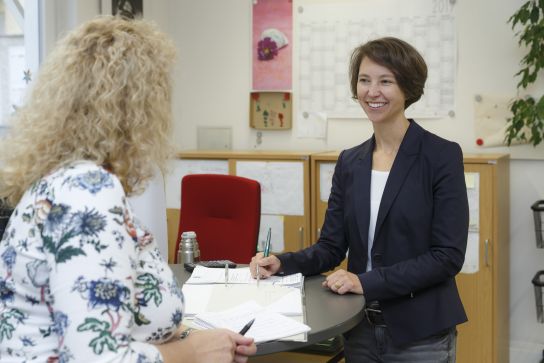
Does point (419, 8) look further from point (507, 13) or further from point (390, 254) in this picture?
point (390, 254)

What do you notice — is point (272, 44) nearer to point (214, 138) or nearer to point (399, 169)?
point (214, 138)

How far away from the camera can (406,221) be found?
77.8 inches

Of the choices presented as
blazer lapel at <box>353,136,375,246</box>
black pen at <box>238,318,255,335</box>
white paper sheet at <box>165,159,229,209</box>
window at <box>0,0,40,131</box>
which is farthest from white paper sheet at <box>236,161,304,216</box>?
black pen at <box>238,318,255,335</box>

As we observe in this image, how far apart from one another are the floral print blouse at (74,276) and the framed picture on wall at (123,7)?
109 inches

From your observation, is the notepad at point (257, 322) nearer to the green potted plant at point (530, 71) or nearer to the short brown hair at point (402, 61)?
the short brown hair at point (402, 61)

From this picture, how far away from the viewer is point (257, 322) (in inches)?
65.2

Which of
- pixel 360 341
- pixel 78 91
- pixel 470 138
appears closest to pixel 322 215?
pixel 470 138

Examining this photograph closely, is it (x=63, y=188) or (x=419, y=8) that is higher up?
(x=419, y=8)

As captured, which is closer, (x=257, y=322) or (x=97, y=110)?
(x=97, y=110)

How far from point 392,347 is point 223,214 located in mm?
1262

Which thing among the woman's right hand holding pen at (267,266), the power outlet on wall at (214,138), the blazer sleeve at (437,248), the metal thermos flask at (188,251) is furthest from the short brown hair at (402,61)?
the power outlet on wall at (214,138)

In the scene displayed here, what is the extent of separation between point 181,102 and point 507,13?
78.3 inches

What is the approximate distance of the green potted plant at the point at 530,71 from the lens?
127 inches

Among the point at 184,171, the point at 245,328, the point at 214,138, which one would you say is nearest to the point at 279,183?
the point at 184,171
